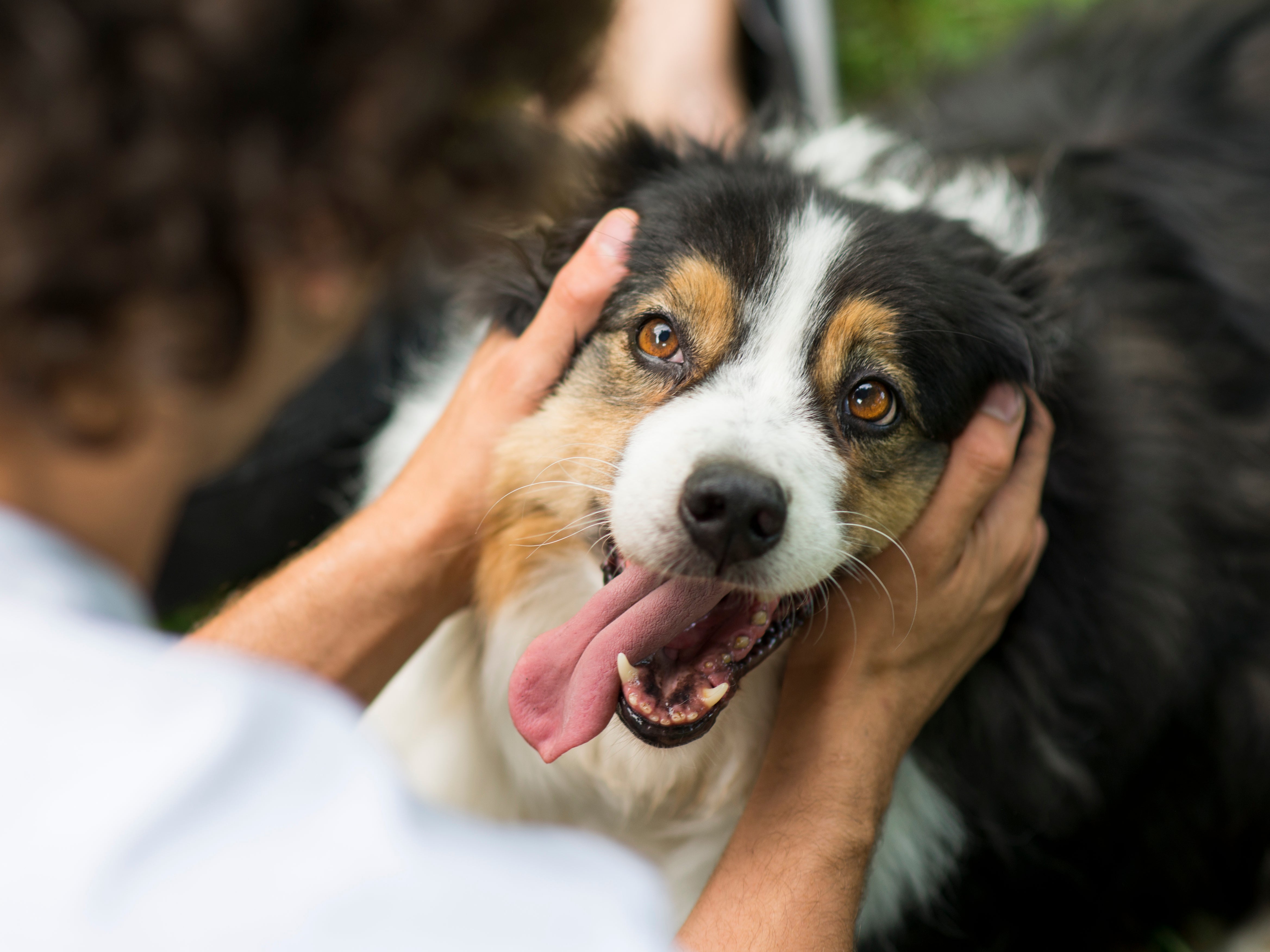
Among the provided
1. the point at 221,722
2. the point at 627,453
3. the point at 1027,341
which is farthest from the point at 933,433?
the point at 221,722

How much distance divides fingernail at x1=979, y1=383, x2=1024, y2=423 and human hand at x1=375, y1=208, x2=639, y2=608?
0.79 meters

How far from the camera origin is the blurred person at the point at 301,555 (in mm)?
992

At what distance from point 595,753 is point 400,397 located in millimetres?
1245

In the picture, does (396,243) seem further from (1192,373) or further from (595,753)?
(1192,373)

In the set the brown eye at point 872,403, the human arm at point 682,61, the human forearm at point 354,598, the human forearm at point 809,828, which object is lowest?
the human forearm at point 354,598

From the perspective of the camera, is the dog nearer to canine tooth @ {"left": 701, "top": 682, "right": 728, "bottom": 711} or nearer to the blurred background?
canine tooth @ {"left": 701, "top": 682, "right": 728, "bottom": 711}

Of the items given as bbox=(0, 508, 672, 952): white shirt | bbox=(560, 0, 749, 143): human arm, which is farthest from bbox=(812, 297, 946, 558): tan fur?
bbox=(560, 0, 749, 143): human arm

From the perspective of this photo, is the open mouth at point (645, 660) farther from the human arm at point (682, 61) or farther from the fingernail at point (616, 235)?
the human arm at point (682, 61)

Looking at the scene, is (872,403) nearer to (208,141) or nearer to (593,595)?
(593,595)

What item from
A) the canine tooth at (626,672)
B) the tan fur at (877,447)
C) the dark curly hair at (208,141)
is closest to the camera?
the dark curly hair at (208,141)

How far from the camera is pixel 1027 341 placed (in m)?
2.13

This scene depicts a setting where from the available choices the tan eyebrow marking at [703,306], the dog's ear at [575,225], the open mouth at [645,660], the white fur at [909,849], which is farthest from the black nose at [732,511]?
the white fur at [909,849]

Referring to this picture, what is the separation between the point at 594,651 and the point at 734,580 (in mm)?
284

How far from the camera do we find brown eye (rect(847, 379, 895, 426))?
2027 millimetres
